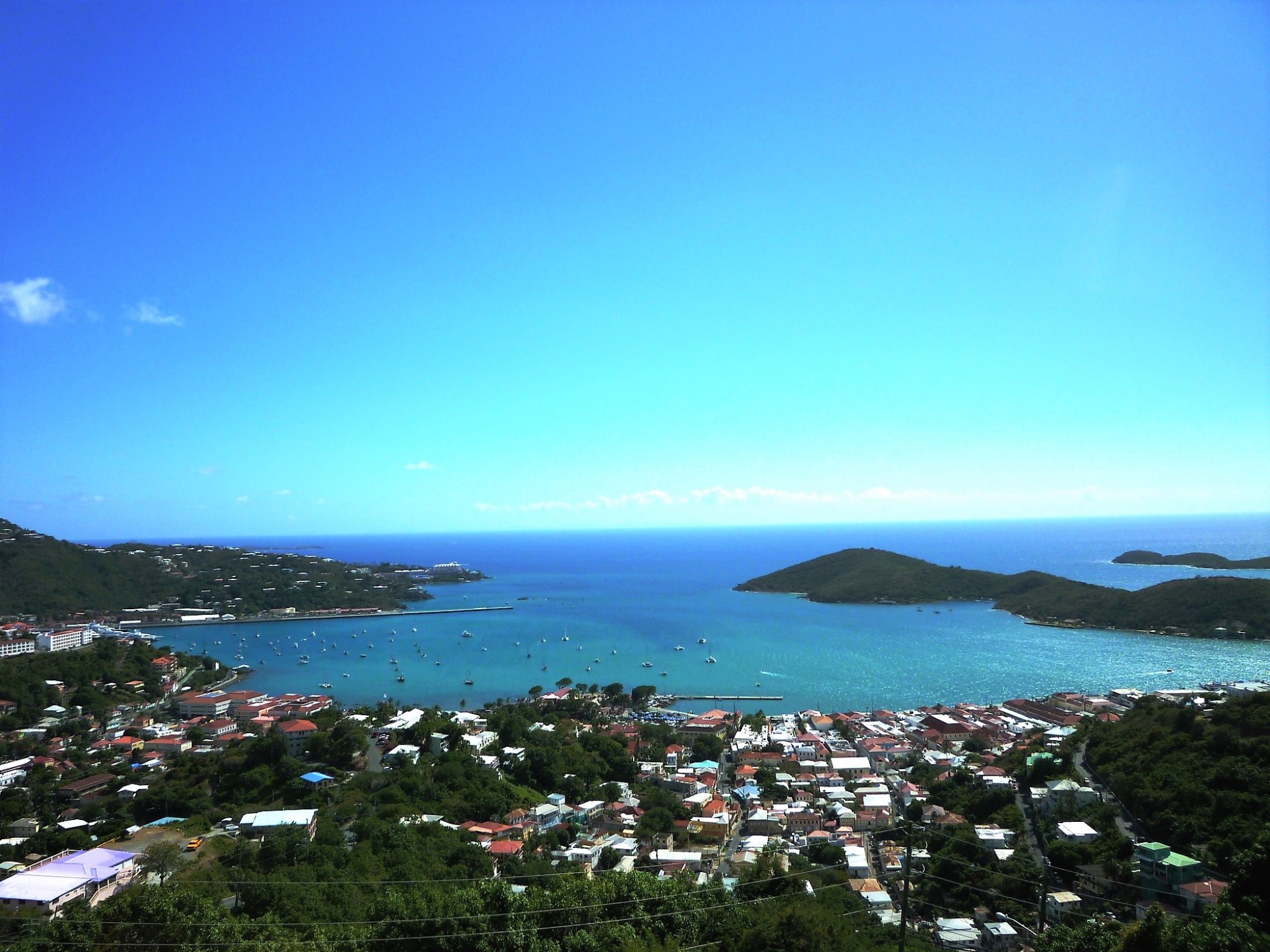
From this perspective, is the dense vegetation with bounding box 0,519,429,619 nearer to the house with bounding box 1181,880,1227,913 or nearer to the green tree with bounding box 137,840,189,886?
the green tree with bounding box 137,840,189,886

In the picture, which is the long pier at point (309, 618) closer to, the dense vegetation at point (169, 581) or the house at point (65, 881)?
the dense vegetation at point (169, 581)

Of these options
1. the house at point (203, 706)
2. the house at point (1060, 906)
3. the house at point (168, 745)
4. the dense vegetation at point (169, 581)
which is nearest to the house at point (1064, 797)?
the house at point (1060, 906)

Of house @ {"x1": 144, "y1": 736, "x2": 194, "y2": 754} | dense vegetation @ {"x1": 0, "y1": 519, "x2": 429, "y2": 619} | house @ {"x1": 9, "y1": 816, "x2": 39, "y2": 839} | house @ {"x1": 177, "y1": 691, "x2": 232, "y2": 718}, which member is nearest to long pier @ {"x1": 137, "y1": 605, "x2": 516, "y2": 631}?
dense vegetation @ {"x1": 0, "y1": 519, "x2": 429, "y2": 619}

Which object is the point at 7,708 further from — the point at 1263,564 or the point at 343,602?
the point at 1263,564

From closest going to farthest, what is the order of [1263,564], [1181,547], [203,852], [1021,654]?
1. [203,852]
2. [1021,654]
3. [1263,564]
4. [1181,547]

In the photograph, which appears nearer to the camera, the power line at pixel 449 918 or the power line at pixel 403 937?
the power line at pixel 403 937

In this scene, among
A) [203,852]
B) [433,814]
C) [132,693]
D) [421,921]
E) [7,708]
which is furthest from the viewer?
[132,693]

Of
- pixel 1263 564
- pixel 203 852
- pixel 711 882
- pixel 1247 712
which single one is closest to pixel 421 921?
pixel 711 882
